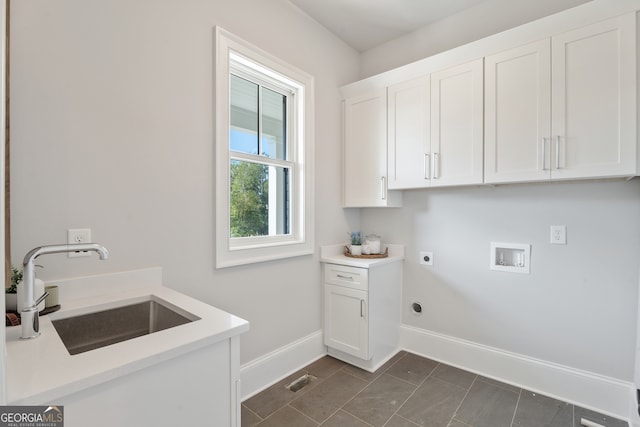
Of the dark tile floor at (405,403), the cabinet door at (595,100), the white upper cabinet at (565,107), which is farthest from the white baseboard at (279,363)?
the cabinet door at (595,100)

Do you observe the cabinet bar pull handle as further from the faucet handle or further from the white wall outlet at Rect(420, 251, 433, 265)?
the faucet handle

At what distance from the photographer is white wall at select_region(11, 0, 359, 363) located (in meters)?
1.26

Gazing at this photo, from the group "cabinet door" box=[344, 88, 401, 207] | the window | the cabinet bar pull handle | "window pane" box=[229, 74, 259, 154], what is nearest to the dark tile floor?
the window

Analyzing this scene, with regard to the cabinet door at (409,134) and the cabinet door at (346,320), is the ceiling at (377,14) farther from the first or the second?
the cabinet door at (346,320)

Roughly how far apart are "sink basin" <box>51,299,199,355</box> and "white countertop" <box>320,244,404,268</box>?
140 cm

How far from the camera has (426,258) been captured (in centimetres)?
262

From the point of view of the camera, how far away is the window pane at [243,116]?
210 centimetres

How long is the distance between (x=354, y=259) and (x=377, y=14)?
2.03 m

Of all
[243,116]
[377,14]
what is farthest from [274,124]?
[377,14]

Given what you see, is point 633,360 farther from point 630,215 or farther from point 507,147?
point 507,147

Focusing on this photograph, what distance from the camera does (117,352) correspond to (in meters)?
0.86

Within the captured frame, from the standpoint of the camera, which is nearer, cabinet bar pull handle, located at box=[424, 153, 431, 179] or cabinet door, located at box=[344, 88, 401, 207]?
cabinet bar pull handle, located at box=[424, 153, 431, 179]

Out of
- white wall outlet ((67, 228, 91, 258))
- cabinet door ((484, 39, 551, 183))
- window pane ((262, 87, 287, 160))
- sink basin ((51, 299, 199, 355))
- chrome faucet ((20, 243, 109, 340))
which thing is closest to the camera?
chrome faucet ((20, 243, 109, 340))

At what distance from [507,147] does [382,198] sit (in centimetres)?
98
